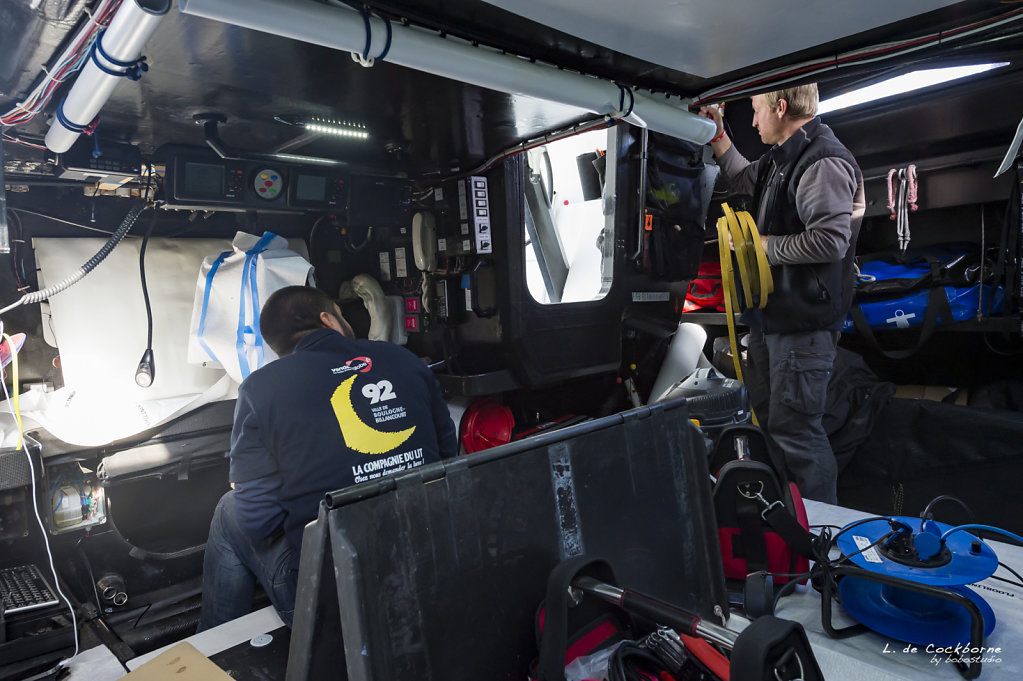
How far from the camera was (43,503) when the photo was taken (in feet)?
8.43

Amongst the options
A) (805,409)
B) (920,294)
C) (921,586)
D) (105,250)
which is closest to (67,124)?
(105,250)

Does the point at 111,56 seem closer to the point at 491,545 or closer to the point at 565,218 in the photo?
the point at 491,545

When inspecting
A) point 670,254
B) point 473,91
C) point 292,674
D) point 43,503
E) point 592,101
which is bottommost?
point 43,503

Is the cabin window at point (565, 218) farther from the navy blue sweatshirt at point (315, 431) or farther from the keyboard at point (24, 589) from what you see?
the keyboard at point (24, 589)

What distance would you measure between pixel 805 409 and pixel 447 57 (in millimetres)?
2252

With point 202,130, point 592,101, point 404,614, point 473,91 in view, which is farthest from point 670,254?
point 404,614

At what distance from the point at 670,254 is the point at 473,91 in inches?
89.2

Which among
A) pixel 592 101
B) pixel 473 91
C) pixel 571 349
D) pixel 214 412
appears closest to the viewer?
pixel 592 101

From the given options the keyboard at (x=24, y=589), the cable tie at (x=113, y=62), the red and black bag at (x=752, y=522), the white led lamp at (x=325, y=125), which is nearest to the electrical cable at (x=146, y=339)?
the keyboard at (x=24, y=589)

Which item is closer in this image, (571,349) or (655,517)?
(655,517)

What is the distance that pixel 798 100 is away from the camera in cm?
278

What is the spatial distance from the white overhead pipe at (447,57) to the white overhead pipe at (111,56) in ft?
0.58

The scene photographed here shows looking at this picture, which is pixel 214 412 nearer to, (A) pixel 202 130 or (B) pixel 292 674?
(A) pixel 202 130

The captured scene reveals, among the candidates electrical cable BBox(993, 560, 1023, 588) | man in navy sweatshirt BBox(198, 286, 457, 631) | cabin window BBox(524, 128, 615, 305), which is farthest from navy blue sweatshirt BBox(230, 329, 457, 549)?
cabin window BBox(524, 128, 615, 305)
